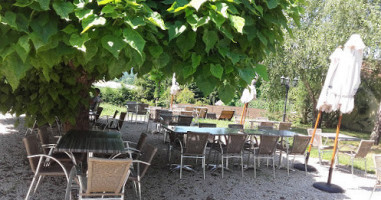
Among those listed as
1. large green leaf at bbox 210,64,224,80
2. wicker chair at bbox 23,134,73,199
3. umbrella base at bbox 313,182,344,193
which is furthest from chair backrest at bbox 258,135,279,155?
large green leaf at bbox 210,64,224,80

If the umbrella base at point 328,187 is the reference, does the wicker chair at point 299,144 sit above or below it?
above

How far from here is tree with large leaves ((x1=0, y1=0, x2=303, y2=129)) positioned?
1.79m

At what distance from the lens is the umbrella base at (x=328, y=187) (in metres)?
5.48

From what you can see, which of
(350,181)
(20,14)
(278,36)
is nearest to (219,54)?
(278,36)

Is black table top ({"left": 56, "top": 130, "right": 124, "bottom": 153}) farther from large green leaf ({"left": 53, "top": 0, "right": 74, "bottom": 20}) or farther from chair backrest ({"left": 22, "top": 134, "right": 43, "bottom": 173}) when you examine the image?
large green leaf ({"left": 53, "top": 0, "right": 74, "bottom": 20})

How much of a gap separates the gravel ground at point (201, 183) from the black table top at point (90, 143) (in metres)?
0.82

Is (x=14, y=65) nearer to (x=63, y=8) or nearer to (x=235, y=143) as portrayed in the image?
(x=63, y=8)

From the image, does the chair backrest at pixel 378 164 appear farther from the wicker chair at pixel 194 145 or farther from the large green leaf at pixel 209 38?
the large green leaf at pixel 209 38

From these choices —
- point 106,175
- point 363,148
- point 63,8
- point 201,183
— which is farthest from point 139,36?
point 363,148

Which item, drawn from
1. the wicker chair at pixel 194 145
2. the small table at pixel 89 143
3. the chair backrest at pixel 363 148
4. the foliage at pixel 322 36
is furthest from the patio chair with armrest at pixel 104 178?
the foliage at pixel 322 36

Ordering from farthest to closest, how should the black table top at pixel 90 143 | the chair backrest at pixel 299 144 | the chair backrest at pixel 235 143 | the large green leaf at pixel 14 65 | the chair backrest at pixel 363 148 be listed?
the chair backrest at pixel 363 148, the chair backrest at pixel 299 144, the chair backrest at pixel 235 143, the black table top at pixel 90 143, the large green leaf at pixel 14 65

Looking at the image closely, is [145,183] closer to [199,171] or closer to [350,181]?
[199,171]

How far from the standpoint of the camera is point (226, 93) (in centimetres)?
221

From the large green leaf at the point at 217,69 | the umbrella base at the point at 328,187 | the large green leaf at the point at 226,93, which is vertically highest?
the large green leaf at the point at 217,69
